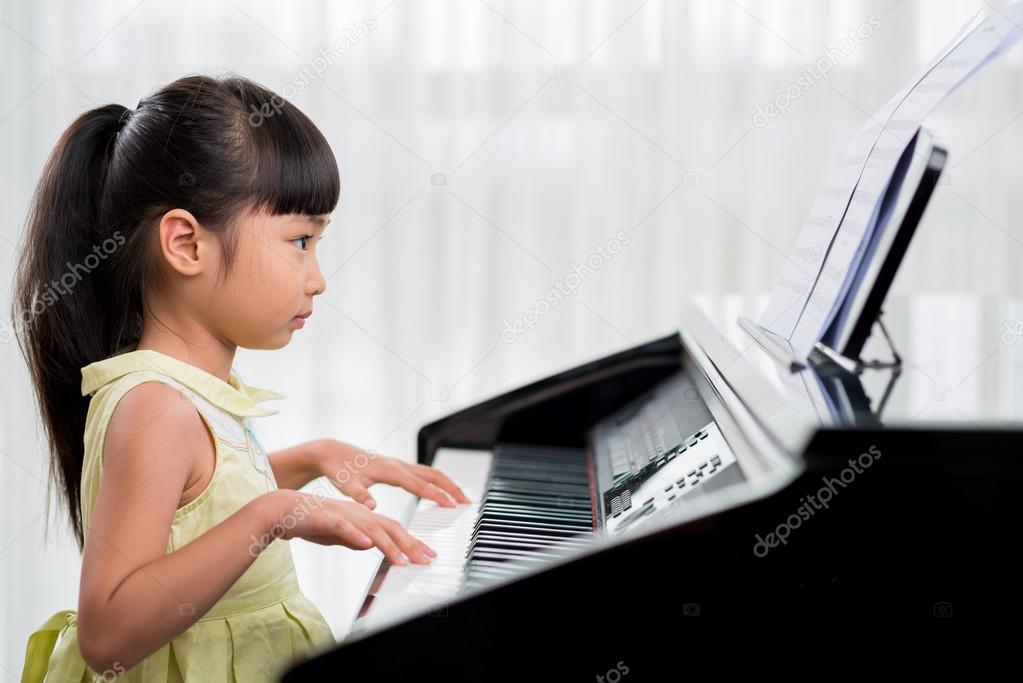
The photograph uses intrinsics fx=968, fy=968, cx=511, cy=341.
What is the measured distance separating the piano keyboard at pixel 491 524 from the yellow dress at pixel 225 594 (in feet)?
0.45

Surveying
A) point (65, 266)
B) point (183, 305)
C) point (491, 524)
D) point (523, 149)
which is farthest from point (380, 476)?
point (523, 149)

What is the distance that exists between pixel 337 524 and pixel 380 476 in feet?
1.12

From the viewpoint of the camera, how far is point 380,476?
1210 millimetres

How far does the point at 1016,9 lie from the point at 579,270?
1480mm

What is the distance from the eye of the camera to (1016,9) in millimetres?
914

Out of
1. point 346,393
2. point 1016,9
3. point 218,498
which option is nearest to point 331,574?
point 346,393

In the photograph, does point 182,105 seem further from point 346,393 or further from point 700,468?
point 346,393

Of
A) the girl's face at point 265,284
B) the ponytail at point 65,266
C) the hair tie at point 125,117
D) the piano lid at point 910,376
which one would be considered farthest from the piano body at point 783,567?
the hair tie at point 125,117

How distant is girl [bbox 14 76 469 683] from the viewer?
3.26 feet

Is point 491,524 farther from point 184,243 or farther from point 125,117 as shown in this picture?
point 125,117

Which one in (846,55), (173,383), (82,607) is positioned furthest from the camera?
(846,55)

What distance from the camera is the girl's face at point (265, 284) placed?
104cm

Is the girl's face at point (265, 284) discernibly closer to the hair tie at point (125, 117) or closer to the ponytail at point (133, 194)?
the ponytail at point (133, 194)

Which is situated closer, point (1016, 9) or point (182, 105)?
point (1016, 9)
